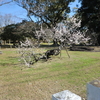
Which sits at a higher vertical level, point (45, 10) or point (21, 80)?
point (45, 10)

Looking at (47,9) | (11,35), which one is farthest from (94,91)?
(11,35)

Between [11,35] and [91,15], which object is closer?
[91,15]

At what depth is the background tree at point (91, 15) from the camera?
52.5ft

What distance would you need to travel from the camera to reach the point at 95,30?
16.9 meters

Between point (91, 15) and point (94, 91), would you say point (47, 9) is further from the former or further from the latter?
point (94, 91)

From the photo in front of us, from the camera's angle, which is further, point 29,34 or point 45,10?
point 29,34

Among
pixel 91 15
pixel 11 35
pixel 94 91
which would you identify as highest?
pixel 91 15

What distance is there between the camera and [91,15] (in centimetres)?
1728

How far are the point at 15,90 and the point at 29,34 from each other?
1592cm

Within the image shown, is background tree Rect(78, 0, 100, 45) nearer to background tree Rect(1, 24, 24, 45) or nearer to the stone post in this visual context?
background tree Rect(1, 24, 24, 45)

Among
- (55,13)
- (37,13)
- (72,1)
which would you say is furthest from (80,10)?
(37,13)

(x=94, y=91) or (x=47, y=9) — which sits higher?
(x=47, y=9)

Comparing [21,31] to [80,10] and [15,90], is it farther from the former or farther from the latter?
[15,90]

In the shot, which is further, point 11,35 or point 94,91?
point 11,35
